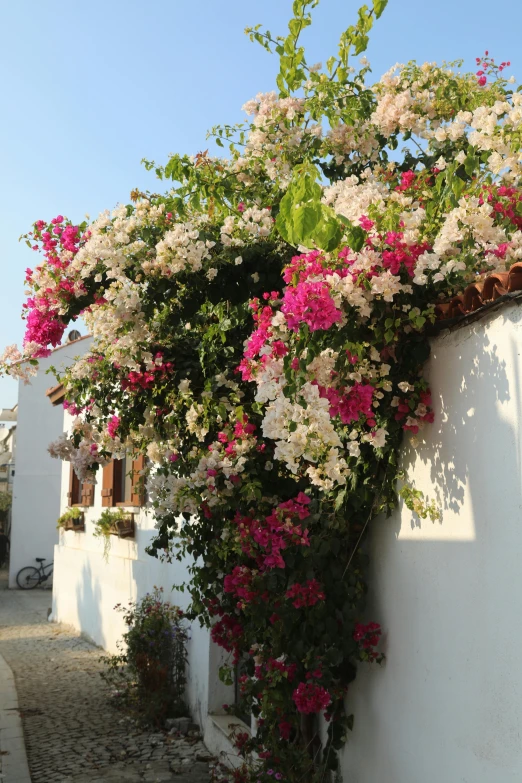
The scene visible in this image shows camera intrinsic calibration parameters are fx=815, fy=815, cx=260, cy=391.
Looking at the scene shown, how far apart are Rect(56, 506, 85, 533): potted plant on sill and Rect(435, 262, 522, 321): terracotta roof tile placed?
10988 millimetres

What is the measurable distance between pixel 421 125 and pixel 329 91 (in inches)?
32.9

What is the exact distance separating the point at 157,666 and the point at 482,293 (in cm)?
563

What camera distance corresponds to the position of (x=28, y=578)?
66.9 feet

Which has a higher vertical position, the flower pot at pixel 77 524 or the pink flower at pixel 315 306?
the pink flower at pixel 315 306

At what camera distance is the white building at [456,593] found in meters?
3.00

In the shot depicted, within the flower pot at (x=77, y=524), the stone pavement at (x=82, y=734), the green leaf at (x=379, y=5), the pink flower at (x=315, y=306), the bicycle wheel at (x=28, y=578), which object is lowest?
the stone pavement at (x=82, y=734)

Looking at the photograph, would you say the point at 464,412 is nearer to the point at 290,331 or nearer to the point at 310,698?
the point at 290,331

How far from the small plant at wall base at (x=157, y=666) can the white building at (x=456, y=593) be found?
11.1ft

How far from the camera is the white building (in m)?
3.00

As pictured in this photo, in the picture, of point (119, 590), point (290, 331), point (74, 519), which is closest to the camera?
point (290, 331)

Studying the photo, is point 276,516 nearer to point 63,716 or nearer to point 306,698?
point 306,698

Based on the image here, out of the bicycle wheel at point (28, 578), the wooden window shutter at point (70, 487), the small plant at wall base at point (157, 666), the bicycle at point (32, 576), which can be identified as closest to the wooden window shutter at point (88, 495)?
the wooden window shutter at point (70, 487)

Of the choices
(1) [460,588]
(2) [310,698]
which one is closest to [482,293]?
(1) [460,588]

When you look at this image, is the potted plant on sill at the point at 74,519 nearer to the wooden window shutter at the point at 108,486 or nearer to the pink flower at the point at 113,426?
the wooden window shutter at the point at 108,486
